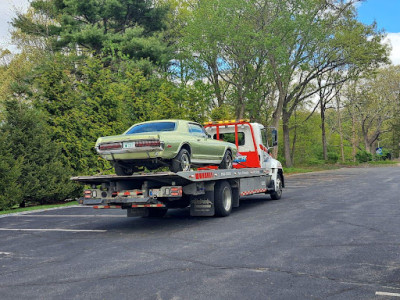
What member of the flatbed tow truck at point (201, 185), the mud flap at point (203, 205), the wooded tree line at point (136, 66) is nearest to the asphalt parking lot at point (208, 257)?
the mud flap at point (203, 205)

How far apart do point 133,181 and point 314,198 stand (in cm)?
814

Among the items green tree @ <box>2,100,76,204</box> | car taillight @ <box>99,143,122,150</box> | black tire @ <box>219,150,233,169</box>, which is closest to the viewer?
car taillight @ <box>99,143,122,150</box>

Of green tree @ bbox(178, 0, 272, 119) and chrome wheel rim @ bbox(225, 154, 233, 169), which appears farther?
green tree @ bbox(178, 0, 272, 119)

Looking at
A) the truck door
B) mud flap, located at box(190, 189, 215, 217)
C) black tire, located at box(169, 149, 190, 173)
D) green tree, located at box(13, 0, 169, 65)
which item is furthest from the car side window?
green tree, located at box(13, 0, 169, 65)

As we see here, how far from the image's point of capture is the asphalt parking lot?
4.85m

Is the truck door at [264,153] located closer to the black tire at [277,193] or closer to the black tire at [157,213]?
the black tire at [277,193]

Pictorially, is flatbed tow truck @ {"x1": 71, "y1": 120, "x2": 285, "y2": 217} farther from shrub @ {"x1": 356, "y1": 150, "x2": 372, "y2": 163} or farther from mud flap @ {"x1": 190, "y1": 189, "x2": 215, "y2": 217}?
shrub @ {"x1": 356, "y1": 150, "x2": 372, "y2": 163}

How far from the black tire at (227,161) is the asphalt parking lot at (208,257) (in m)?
1.60

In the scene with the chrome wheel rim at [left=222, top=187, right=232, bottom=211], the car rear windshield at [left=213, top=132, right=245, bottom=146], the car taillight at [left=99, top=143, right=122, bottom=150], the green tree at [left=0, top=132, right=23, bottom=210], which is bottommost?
the chrome wheel rim at [left=222, top=187, right=232, bottom=211]

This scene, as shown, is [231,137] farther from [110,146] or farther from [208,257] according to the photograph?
[208,257]

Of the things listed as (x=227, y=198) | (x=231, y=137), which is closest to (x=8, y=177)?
(x=231, y=137)

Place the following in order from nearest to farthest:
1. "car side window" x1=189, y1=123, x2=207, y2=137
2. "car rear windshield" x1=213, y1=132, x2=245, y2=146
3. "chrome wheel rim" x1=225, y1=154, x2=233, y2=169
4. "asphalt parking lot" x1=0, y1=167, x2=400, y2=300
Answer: "asphalt parking lot" x1=0, y1=167, x2=400, y2=300, "car side window" x1=189, y1=123, x2=207, y2=137, "chrome wheel rim" x1=225, y1=154, x2=233, y2=169, "car rear windshield" x1=213, y1=132, x2=245, y2=146

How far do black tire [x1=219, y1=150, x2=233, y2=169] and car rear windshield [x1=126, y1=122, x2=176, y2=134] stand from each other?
238cm

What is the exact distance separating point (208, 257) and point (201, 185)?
11.9ft
